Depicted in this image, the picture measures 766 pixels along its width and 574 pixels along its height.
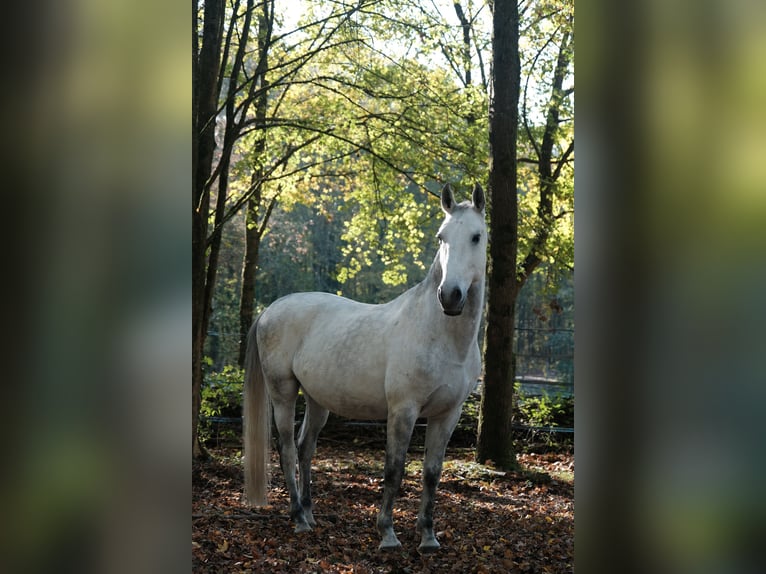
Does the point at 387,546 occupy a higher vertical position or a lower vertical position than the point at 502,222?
lower

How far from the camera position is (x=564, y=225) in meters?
9.06

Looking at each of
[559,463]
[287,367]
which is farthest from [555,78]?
[287,367]

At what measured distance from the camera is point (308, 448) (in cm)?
492

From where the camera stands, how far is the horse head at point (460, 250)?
3688 mm

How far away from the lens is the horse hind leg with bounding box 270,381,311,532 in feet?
15.5

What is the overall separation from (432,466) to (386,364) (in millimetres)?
656

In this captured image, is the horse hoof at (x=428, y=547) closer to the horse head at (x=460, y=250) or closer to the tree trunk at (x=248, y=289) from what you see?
the horse head at (x=460, y=250)

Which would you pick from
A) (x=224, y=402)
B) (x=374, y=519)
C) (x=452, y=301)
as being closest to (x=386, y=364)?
(x=452, y=301)

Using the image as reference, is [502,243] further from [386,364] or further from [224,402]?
[224,402]
